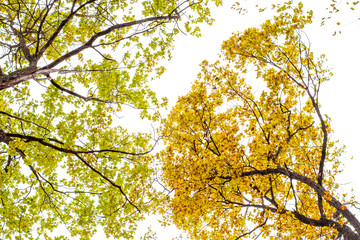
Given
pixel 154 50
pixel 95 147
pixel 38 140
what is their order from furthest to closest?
1. pixel 154 50
2. pixel 95 147
3. pixel 38 140

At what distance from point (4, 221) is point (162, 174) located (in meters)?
4.87

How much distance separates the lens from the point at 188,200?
685 centimetres

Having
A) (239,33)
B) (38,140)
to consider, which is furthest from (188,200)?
(239,33)

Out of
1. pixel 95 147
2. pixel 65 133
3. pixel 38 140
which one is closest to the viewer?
pixel 38 140

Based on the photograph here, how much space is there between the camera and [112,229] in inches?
282

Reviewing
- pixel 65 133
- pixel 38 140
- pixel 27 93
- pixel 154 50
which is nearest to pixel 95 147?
pixel 65 133

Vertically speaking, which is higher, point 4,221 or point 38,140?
point 38,140

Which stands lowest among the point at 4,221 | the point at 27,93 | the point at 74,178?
the point at 4,221

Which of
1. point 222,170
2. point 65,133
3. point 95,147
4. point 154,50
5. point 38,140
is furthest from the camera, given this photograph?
point 154,50

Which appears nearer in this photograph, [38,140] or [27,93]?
[38,140]

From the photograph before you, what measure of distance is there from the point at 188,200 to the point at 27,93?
6.68 meters

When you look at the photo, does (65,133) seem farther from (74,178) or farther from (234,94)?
(234,94)

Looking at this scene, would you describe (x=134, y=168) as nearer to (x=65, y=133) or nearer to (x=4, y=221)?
(x=65, y=133)

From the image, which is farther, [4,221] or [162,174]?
[162,174]
